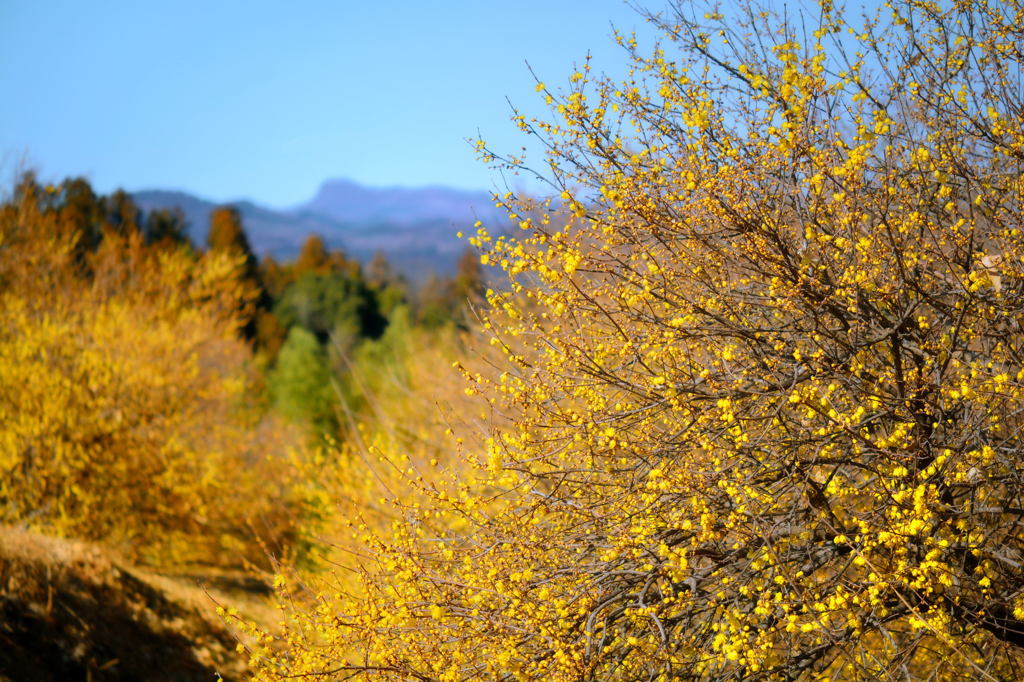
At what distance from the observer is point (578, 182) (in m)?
5.05

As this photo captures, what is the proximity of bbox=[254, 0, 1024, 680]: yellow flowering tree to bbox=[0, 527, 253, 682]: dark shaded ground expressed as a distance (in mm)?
6953

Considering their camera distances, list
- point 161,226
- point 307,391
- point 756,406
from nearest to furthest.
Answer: point 756,406 → point 307,391 → point 161,226

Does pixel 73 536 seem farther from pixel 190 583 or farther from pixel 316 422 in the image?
pixel 316 422

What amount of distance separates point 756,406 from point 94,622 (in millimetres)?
10476

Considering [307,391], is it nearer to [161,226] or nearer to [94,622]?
[94,622]

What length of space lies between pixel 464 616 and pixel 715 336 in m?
2.24

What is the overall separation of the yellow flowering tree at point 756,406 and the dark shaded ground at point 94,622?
6953mm

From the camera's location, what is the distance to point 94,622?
38.3ft

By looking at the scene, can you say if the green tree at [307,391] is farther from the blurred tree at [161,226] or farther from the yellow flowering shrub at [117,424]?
the blurred tree at [161,226]

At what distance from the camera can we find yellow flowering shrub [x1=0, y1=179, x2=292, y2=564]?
14.8 metres

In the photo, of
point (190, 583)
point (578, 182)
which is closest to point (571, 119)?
point (578, 182)

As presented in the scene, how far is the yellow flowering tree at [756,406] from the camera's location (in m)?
4.53

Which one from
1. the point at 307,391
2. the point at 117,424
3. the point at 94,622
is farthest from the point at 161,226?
the point at 94,622

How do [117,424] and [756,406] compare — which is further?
[117,424]
